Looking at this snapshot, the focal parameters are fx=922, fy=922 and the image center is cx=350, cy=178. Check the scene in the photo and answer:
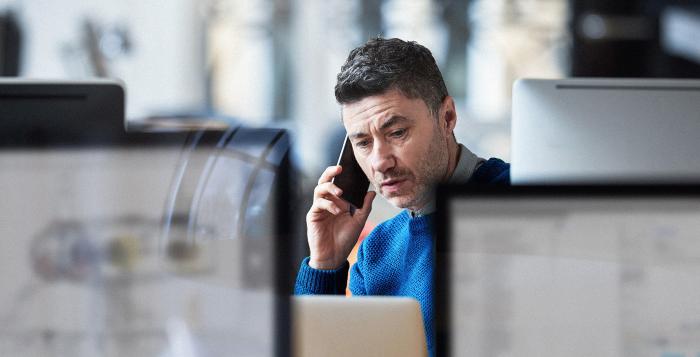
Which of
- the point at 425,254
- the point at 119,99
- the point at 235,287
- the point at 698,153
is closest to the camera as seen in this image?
the point at 235,287

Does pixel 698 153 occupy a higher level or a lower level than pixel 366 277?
higher

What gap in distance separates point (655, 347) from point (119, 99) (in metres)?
0.53

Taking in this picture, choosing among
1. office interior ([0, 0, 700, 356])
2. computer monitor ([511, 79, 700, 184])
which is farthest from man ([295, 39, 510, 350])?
office interior ([0, 0, 700, 356])

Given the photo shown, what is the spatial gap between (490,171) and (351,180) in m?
0.24

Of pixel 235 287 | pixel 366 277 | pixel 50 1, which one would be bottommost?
pixel 366 277

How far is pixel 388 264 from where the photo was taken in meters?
1.43

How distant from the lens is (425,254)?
53.6 inches

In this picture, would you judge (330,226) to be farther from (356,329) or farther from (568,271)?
(568,271)

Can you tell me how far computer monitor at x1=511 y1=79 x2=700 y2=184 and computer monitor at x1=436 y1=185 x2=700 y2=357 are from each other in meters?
0.40

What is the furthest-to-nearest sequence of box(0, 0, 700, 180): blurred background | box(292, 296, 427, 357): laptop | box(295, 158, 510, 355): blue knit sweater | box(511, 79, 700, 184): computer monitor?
box(0, 0, 700, 180): blurred background, box(295, 158, 510, 355): blue knit sweater, box(511, 79, 700, 184): computer monitor, box(292, 296, 427, 357): laptop

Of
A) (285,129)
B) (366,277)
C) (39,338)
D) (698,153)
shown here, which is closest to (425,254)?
(366,277)

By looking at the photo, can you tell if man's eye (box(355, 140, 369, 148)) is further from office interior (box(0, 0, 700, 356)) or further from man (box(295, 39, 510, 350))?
office interior (box(0, 0, 700, 356))

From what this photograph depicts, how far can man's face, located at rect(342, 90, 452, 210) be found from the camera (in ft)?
5.22

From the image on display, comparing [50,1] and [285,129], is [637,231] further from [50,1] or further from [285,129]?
[50,1]
